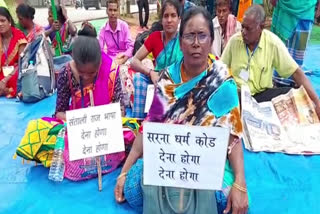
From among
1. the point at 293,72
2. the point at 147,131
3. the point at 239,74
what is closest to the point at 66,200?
the point at 147,131

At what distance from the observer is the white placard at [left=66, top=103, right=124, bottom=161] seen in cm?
178

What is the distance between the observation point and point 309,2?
3.29 metres

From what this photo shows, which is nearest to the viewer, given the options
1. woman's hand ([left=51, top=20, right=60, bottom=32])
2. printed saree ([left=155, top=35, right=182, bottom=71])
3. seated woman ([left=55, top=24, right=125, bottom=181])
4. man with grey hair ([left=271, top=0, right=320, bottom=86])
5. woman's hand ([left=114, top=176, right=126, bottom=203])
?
woman's hand ([left=114, top=176, right=126, bottom=203])

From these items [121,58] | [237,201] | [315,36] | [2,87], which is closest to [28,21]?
[2,87]

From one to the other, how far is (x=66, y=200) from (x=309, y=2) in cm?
282

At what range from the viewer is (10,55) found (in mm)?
3633

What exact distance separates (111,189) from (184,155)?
2.35 ft

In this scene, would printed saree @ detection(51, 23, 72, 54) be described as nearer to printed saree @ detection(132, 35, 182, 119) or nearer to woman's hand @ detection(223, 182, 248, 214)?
printed saree @ detection(132, 35, 182, 119)

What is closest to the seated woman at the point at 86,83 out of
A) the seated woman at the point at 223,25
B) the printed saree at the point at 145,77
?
the printed saree at the point at 145,77

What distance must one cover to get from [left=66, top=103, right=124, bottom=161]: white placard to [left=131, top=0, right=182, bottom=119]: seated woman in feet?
2.67

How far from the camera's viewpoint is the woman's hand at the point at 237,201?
4.70ft

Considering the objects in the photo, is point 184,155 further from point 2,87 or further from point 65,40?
point 65,40

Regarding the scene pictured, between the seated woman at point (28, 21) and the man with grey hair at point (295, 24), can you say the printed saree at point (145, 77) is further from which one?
the seated woman at point (28, 21)

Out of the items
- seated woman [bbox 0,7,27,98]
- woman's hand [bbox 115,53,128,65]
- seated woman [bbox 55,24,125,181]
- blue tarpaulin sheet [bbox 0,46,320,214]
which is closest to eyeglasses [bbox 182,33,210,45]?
seated woman [bbox 55,24,125,181]
